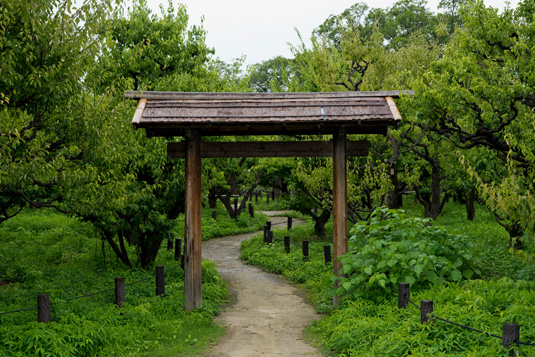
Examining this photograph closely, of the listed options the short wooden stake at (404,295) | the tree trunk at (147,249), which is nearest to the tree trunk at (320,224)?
the tree trunk at (147,249)

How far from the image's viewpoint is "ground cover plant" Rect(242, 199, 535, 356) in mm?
7227

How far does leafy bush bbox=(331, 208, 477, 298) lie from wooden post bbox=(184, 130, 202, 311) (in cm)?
317

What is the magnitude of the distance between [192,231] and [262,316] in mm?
2454

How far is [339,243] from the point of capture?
10852mm

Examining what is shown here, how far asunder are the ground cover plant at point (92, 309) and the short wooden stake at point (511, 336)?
4.95m

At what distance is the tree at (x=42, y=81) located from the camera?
298 inches

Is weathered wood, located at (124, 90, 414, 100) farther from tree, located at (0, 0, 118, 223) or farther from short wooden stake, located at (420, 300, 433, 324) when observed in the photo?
short wooden stake, located at (420, 300, 433, 324)

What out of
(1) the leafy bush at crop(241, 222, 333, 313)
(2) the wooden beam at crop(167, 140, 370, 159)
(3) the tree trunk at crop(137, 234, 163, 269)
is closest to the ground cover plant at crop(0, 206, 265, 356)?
(3) the tree trunk at crop(137, 234, 163, 269)

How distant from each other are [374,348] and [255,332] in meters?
2.83

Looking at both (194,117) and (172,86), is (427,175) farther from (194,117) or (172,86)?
(194,117)

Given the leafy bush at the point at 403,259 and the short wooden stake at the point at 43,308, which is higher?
the leafy bush at the point at 403,259

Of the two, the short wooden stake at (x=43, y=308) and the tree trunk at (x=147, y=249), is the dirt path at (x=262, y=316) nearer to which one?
the tree trunk at (x=147, y=249)

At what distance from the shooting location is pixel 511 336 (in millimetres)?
6168

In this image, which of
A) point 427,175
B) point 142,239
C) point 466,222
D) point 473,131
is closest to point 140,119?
point 142,239
